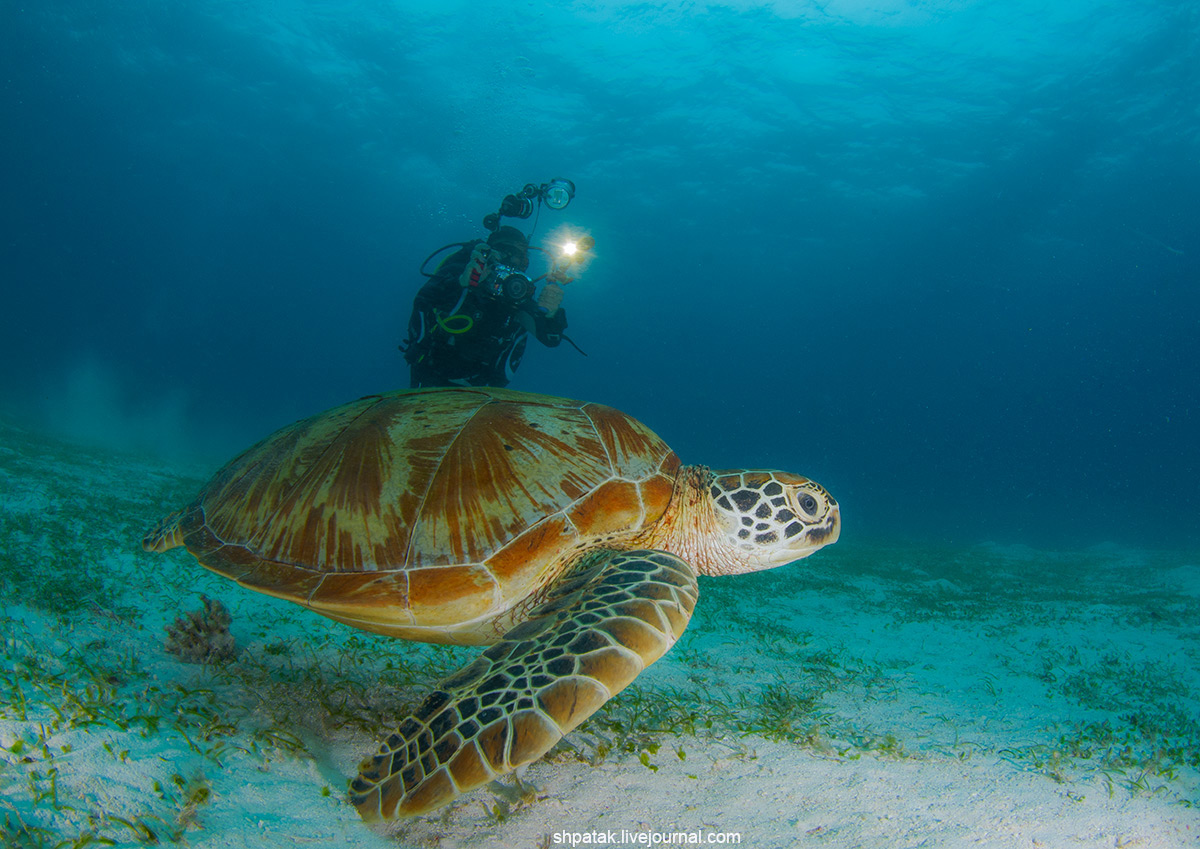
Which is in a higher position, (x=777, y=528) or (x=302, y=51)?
(x=302, y=51)

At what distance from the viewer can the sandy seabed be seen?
1.50 m

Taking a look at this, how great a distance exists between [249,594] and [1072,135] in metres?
32.0

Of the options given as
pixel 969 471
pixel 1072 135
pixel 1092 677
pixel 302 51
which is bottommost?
pixel 969 471

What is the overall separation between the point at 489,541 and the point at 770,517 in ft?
5.21

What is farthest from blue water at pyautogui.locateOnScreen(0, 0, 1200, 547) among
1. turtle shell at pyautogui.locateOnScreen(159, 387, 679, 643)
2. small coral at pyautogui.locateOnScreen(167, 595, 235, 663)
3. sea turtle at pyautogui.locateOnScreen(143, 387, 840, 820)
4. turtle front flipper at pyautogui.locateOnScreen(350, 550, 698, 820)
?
small coral at pyautogui.locateOnScreen(167, 595, 235, 663)

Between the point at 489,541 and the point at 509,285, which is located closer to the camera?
the point at 489,541

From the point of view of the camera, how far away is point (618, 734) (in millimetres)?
2121

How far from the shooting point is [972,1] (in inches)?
659

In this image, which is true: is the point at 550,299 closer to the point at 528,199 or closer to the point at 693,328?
the point at 528,199

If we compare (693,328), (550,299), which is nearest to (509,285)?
(550,299)

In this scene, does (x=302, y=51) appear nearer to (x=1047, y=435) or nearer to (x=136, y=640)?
(x=136, y=640)

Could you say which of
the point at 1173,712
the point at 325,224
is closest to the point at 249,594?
the point at 1173,712

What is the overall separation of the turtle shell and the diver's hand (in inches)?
147

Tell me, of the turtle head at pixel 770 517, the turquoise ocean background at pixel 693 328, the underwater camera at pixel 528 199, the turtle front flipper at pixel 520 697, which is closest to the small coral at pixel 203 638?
the turquoise ocean background at pixel 693 328
